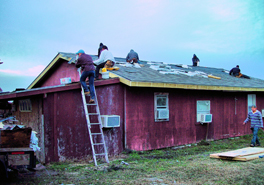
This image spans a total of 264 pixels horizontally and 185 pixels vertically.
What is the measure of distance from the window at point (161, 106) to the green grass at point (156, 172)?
2219 mm

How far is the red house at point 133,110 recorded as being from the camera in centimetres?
923

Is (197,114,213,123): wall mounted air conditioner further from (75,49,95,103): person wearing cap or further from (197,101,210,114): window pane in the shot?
(75,49,95,103): person wearing cap

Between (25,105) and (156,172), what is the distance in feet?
19.8

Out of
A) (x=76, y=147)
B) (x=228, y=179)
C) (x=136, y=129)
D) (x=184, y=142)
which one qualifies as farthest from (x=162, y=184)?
(x=184, y=142)

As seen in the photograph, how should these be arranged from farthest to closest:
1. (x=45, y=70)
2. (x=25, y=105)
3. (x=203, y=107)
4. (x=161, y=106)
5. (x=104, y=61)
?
(x=45, y=70), (x=203, y=107), (x=161, y=106), (x=104, y=61), (x=25, y=105)

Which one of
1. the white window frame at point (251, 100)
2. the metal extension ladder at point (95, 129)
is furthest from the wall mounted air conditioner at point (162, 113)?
the white window frame at point (251, 100)

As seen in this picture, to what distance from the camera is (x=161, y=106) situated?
12.2m

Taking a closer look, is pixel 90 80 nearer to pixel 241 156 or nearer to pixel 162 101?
pixel 162 101

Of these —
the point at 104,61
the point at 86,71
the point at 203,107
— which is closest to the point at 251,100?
the point at 203,107

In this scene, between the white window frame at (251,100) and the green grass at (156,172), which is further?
the white window frame at (251,100)

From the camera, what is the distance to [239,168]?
791 cm

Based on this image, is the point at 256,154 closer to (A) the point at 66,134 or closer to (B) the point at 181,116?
(B) the point at 181,116

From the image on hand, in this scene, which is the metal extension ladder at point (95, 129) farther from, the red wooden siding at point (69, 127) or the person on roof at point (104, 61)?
the person on roof at point (104, 61)

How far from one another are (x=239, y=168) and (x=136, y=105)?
4730 millimetres
